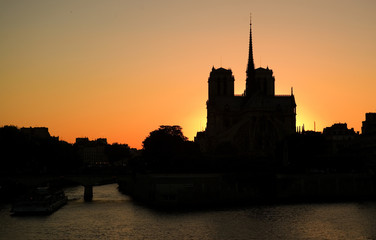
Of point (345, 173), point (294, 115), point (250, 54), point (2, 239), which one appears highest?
point (250, 54)

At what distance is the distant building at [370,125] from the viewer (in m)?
119

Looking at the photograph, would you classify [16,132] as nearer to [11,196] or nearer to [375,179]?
[11,196]

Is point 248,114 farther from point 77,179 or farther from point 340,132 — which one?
point 77,179

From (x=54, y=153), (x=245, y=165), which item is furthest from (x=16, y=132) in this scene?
(x=245, y=165)

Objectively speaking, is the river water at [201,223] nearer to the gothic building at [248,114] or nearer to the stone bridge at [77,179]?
the stone bridge at [77,179]

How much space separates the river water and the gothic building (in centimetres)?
6670

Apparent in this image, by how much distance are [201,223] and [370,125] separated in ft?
243

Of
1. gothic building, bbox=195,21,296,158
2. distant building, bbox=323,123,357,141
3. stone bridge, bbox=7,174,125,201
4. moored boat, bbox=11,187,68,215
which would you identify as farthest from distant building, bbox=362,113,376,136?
moored boat, bbox=11,187,68,215

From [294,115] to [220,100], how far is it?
16114 mm

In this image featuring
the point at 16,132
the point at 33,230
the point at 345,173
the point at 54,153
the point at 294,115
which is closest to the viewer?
the point at 33,230

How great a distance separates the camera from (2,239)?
165ft

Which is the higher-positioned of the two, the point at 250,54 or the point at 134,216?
the point at 250,54

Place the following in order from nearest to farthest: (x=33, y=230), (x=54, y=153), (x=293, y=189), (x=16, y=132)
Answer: (x=33, y=230), (x=293, y=189), (x=16, y=132), (x=54, y=153)

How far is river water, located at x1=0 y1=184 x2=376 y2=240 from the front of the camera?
Answer: 52094 mm
